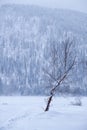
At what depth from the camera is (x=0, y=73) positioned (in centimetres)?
19850

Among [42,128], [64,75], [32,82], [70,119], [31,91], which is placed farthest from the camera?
[32,82]

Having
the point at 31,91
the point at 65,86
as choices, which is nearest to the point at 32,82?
the point at 31,91

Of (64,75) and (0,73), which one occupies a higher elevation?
(64,75)

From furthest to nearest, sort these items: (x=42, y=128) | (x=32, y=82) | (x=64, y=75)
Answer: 1. (x=32, y=82)
2. (x=64, y=75)
3. (x=42, y=128)

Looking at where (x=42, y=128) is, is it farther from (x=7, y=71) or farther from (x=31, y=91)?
(x=7, y=71)

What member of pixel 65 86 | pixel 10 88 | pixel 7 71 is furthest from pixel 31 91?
pixel 65 86

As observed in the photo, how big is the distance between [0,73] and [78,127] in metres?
178

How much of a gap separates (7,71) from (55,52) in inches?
6651

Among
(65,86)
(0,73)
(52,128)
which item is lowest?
(0,73)

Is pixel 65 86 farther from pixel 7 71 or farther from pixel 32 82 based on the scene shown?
pixel 7 71

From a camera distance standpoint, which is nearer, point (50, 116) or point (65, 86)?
point (50, 116)

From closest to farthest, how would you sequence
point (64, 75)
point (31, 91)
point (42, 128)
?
point (42, 128), point (64, 75), point (31, 91)

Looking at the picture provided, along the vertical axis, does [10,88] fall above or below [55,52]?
below

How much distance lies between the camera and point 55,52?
31.4 metres
